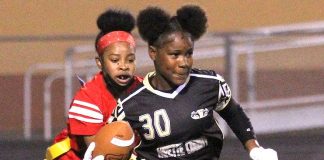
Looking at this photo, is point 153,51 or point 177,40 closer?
point 177,40

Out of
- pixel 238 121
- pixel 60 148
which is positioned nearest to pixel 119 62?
pixel 60 148

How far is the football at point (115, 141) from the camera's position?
6.48m

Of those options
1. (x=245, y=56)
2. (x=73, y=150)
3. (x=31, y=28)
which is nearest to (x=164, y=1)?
(x=31, y=28)

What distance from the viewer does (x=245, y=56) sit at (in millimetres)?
15477

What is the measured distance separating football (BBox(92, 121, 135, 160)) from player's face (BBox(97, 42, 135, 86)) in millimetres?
541

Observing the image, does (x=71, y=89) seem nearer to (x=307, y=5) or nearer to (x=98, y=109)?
(x=307, y=5)

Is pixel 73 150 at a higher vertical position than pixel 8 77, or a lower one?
higher

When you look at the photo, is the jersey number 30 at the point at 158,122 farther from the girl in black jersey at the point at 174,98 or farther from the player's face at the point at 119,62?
the player's face at the point at 119,62

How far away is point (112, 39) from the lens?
23.6 ft

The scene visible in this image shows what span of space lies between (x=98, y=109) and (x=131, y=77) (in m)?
0.30

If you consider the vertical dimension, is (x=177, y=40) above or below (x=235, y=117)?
above

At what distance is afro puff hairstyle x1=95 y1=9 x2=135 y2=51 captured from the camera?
7.37 m

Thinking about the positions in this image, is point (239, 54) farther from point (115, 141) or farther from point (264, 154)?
point (115, 141)

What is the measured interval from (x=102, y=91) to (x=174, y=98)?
2.09ft
